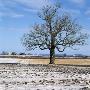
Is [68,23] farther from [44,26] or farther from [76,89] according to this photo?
[76,89]

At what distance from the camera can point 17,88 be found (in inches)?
814

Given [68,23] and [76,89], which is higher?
[68,23]

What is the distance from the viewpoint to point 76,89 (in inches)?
783

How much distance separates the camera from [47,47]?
6669cm

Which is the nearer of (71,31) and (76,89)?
(76,89)

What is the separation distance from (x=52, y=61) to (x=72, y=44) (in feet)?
14.9

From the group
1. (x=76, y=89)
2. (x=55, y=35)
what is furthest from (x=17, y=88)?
(x=55, y=35)

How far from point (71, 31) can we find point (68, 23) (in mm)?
1419

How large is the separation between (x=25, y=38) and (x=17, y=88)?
4729 cm

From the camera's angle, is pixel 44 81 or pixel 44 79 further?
pixel 44 79

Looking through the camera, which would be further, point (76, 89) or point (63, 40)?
point (63, 40)

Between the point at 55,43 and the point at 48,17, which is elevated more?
the point at 48,17

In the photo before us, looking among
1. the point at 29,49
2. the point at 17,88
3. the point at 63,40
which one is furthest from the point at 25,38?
the point at 17,88

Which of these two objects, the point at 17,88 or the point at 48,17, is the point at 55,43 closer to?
the point at 48,17
